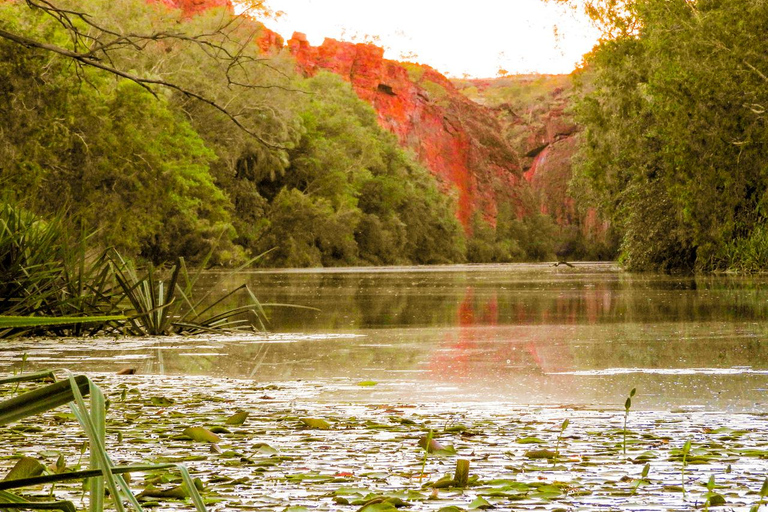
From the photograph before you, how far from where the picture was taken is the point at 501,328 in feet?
39.1

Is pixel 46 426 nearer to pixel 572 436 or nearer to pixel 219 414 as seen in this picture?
pixel 219 414

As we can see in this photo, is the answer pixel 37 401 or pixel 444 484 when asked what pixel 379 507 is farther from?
pixel 37 401

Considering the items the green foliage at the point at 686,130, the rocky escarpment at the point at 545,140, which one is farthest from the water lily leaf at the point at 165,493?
the rocky escarpment at the point at 545,140

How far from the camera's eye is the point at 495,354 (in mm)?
8781

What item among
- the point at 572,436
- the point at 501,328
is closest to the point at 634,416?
the point at 572,436

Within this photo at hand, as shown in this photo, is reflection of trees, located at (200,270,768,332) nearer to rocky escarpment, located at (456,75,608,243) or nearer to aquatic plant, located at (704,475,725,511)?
aquatic plant, located at (704,475,725,511)

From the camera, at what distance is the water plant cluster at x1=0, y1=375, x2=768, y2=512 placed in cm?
336

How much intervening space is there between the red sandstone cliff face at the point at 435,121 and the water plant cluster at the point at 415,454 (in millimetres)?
84158

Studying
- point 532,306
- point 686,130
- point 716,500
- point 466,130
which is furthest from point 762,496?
point 466,130

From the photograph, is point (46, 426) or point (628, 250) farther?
point (628, 250)

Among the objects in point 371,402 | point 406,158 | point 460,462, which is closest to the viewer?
point 460,462

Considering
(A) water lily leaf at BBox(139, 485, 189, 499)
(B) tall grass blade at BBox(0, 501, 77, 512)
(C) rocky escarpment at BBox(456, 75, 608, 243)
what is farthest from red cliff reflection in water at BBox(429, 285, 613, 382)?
(C) rocky escarpment at BBox(456, 75, 608, 243)

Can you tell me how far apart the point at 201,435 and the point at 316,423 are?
1.90ft

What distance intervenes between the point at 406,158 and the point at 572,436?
72.9 meters
